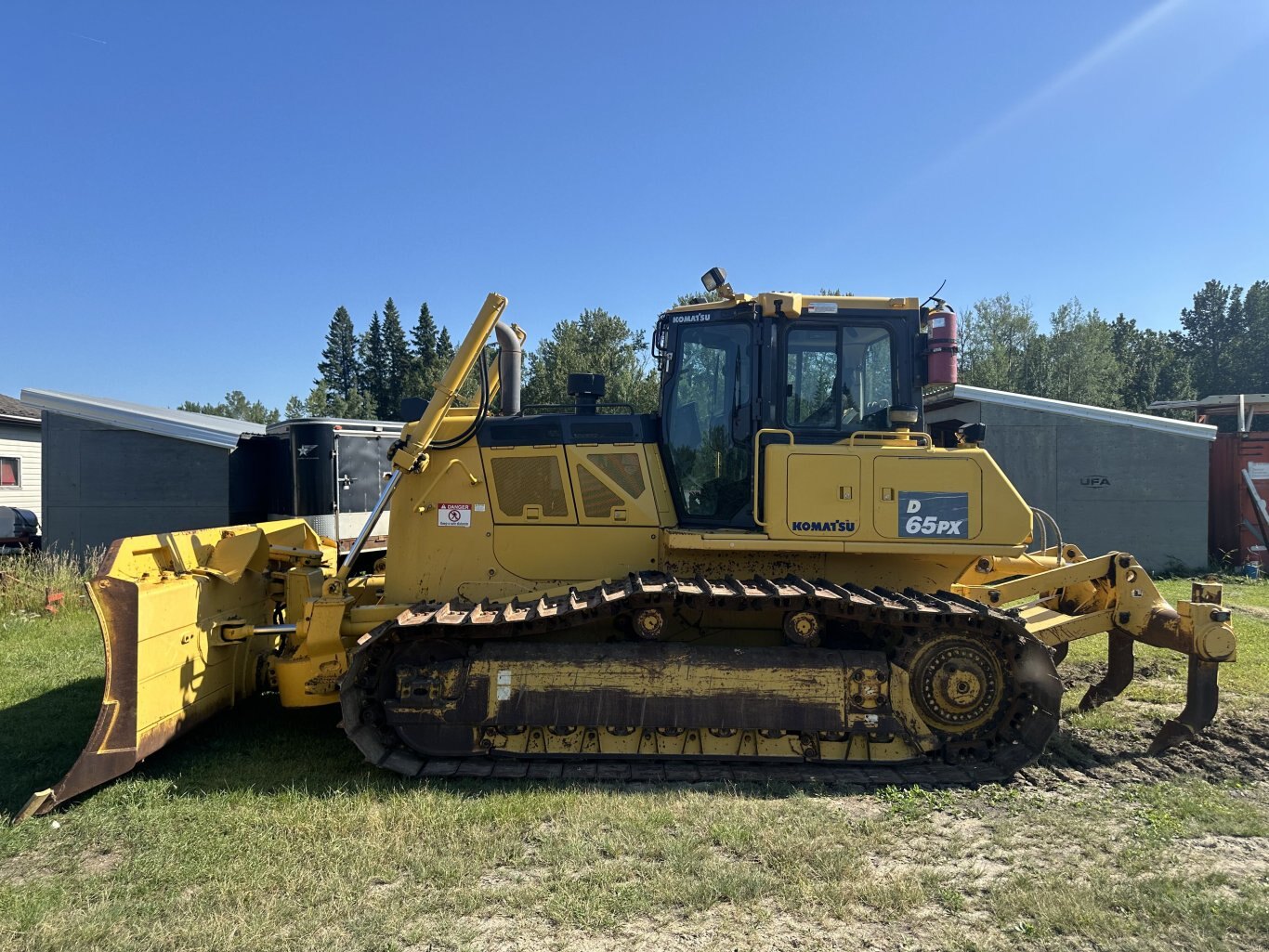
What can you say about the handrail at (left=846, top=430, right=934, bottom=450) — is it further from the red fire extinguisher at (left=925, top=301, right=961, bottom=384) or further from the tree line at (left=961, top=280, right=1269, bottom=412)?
the tree line at (left=961, top=280, right=1269, bottom=412)

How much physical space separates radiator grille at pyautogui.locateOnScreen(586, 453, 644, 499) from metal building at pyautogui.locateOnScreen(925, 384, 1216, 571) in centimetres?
1200

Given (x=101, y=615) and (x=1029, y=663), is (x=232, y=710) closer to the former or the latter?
(x=101, y=615)

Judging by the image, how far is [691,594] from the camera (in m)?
4.88

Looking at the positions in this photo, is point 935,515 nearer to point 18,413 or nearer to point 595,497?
point 595,497

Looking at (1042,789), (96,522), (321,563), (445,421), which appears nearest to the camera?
(1042,789)

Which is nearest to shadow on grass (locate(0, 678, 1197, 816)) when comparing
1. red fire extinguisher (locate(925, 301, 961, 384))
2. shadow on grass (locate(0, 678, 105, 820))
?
shadow on grass (locate(0, 678, 105, 820))

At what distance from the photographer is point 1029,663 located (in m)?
5.03

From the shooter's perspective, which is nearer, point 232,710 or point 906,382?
point 906,382

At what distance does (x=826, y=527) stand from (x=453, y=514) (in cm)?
283

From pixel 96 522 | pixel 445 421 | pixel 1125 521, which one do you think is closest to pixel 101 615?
pixel 445 421

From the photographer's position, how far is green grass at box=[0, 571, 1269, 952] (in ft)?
10.9

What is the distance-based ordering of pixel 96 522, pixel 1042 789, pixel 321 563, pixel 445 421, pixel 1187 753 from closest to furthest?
pixel 1042 789 → pixel 1187 753 → pixel 445 421 → pixel 321 563 → pixel 96 522

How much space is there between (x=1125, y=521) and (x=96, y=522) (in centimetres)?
2128

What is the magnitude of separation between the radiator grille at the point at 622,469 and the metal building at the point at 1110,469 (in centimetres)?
1200
